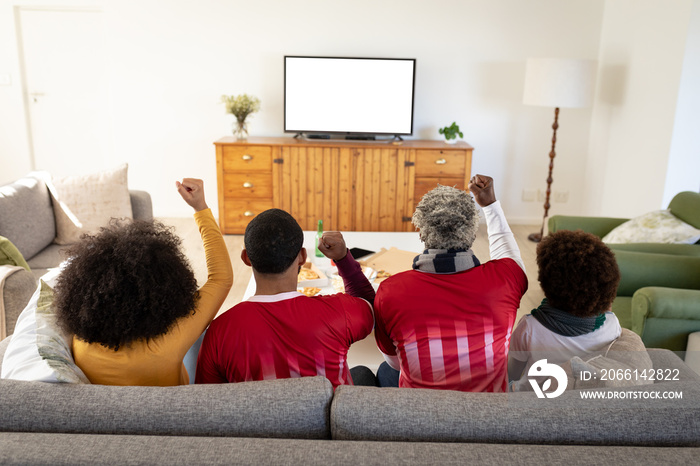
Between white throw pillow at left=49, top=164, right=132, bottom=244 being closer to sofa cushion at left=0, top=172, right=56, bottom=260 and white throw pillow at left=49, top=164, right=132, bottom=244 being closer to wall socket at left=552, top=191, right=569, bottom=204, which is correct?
sofa cushion at left=0, top=172, right=56, bottom=260

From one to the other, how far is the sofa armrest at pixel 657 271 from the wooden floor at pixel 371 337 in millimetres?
838

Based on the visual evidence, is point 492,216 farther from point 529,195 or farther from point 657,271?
point 529,195

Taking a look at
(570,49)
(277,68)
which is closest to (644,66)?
(570,49)

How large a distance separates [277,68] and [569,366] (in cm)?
418

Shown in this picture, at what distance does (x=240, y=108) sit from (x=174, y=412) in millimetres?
3955

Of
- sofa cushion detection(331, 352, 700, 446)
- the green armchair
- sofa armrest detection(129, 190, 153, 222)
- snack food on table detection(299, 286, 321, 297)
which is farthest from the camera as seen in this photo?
sofa armrest detection(129, 190, 153, 222)

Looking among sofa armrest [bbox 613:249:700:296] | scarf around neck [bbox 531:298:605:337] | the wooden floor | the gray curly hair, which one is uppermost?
the gray curly hair

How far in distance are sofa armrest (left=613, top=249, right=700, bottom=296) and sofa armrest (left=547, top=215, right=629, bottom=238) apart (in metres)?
0.64

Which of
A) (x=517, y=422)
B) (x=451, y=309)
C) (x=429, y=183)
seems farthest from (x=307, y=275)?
(x=429, y=183)

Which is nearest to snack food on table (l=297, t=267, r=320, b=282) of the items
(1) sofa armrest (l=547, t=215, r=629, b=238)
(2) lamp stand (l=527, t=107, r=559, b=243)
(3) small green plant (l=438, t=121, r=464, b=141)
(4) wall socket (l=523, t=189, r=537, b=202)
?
(1) sofa armrest (l=547, t=215, r=629, b=238)

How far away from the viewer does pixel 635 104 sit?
445 centimetres

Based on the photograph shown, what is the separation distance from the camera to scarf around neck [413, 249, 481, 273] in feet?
5.12

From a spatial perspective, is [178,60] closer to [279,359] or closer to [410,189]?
[410,189]

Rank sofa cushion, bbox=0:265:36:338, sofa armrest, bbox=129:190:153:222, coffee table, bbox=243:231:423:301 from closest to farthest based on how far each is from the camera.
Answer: sofa cushion, bbox=0:265:36:338 < coffee table, bbox=243:231:423:301 < sofa armrest, bbox=129:190:153:222
